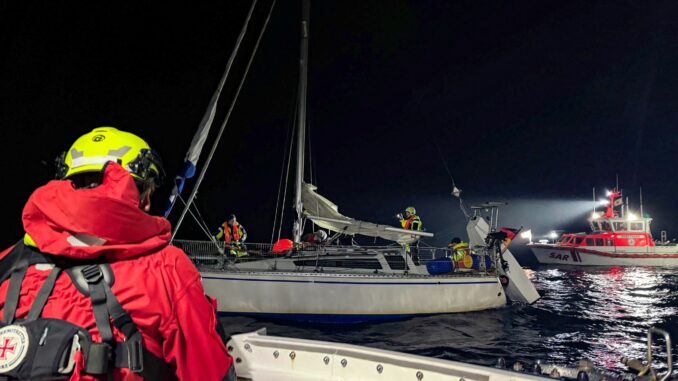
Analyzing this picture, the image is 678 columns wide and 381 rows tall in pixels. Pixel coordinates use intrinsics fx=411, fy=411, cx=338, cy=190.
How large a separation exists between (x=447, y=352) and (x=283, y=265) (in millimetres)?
5143

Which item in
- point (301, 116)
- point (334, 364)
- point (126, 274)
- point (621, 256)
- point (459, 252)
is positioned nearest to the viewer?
point (126, 274)

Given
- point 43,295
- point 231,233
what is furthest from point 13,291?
point 231,233

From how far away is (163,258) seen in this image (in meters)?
1.58

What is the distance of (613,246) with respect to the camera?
3297 cm

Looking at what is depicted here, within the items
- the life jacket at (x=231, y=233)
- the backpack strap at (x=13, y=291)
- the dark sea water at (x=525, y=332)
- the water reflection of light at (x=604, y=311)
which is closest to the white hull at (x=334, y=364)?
the backpack strap at (x=13, y=291)

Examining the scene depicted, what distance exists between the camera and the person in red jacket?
1.44m

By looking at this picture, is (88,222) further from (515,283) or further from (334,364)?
(515,283)

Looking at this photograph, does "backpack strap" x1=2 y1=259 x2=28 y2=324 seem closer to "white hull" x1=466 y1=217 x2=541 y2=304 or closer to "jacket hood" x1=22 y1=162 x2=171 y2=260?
"jacket hood" x1=22 y1=162 x2=171 y2=260

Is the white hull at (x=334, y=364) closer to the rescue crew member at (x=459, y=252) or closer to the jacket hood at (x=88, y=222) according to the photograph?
the jacket hood at (x=88, y=222)

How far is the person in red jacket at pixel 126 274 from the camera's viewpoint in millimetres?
1440

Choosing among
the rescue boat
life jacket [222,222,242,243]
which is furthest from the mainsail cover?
the rescue boat

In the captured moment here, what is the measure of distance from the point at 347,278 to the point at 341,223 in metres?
2.32

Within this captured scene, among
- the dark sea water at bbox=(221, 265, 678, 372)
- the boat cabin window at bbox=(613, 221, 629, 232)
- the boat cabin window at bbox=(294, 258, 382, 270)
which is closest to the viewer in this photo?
the dark sea water at bbox=(221, 265, 678, 372)

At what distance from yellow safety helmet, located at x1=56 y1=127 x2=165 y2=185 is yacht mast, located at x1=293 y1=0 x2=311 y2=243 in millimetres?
11712
